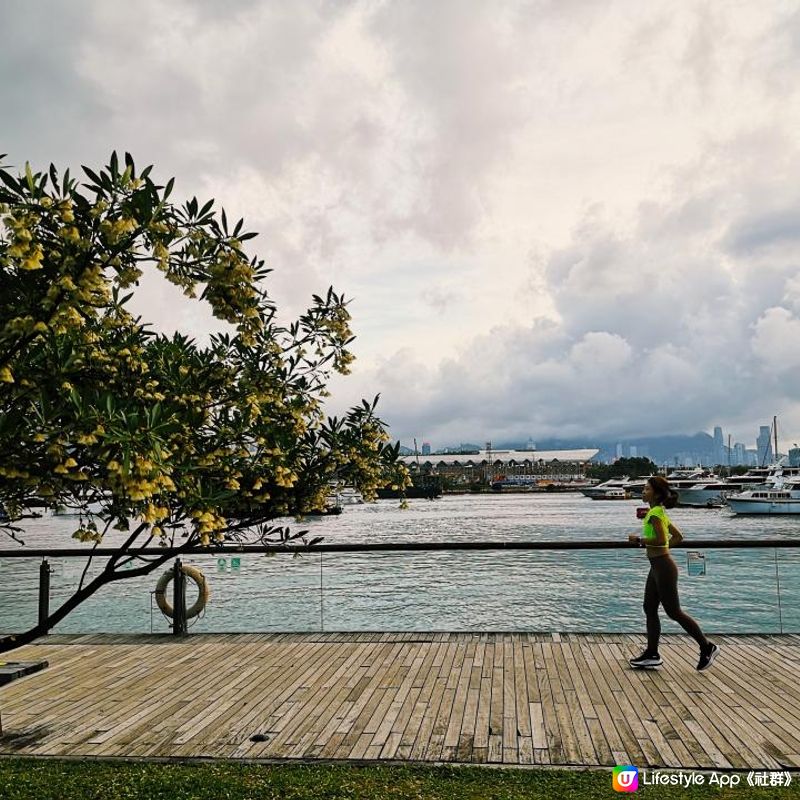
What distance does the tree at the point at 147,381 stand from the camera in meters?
3.03

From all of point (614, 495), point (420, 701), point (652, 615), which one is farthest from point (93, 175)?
point (614, 495)

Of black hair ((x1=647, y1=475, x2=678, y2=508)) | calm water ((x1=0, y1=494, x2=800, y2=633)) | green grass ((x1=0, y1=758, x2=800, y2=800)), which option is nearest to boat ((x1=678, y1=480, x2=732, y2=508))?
calm water ((x1=0, y1=494, x2=800, y2=633))

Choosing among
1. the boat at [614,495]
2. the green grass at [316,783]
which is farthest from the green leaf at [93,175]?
the boat at [614,495]

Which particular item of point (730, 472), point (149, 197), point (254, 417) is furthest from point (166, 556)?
point (730, 472)

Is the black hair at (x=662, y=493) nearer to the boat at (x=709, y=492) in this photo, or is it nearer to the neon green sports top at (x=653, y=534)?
the neon green sports top at (x=653, y=534)

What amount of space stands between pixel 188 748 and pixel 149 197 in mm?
3869

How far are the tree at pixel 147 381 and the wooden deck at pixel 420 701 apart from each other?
1506 millimetres

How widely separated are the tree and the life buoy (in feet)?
12.8

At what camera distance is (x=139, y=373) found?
3.95 metres

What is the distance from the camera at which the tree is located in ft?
9.95

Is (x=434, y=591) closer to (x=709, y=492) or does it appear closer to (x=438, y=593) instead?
(x=438, y=593)

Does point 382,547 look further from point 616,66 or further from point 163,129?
point 616,66

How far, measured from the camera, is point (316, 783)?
4453 mm

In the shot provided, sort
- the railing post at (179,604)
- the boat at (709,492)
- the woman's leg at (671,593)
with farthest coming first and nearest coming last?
the boat at (709,492) < the railing post at (179,604) < the woman's leg at (671,593)
